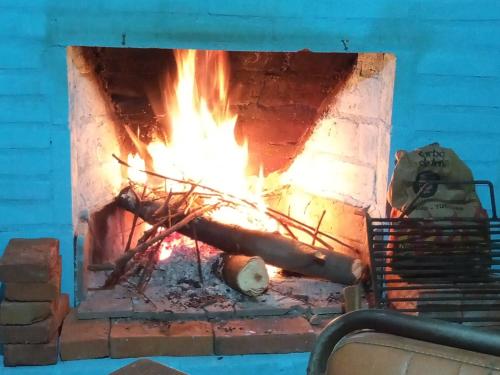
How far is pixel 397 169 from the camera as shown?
189 cm

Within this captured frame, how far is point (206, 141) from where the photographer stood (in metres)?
2.54

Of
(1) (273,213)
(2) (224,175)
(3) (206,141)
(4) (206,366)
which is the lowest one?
(4) (206,366)

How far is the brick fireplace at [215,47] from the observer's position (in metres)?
1.96

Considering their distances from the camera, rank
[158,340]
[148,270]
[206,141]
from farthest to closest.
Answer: [206,141]
[148,270]
[158,340]

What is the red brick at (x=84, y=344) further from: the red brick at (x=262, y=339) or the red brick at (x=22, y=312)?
the red brick at (x=262, y=339)

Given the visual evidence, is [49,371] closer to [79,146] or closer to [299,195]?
[79,146]

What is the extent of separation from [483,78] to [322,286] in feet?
2.94

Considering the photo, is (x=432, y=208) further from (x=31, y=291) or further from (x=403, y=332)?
(x=31, y=291)

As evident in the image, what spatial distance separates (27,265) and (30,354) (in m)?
0.28

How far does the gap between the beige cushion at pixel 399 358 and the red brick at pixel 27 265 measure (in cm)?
102

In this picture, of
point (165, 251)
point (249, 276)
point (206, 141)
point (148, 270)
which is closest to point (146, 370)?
point (249, 276)

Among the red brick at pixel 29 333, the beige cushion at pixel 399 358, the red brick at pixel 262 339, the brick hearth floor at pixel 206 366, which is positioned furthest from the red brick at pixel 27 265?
the beige cushion at pixel 399 358

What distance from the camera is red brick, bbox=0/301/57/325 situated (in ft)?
6.09

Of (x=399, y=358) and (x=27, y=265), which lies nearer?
(x=399, y=358)
